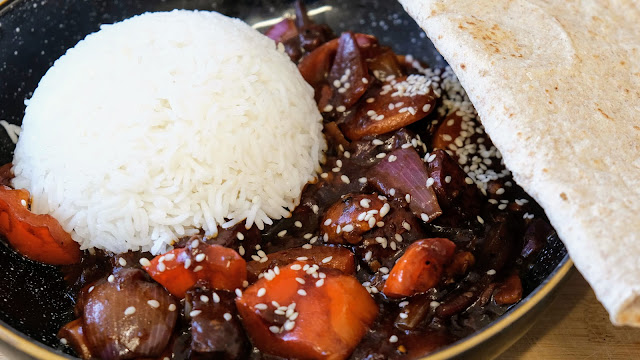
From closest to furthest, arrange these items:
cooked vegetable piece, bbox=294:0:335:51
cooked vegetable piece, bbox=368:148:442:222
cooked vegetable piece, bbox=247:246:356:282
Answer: cooked vegetable piece, bbox=247:246:356:282 → cooked vegetable piece, bbox=368:148:442:222 → cooked vegetable piece, bbox=294:0:335:51

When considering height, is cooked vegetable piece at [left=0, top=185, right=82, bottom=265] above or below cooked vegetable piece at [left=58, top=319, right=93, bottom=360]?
above

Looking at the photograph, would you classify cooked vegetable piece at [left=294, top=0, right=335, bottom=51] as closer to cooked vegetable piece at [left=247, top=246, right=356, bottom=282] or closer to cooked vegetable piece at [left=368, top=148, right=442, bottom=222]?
cooked vegetable piece at [left=368, top=148, right=442, bottom=222]

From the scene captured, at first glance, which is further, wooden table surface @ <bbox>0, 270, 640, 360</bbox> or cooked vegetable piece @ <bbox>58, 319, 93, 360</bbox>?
wooden table surface @ <bbox>0, 270, 640, 360</bbox>

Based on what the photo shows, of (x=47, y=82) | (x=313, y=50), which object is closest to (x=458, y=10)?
(x=313, y=50)

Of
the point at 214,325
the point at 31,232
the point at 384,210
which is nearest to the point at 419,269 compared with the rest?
the point at 384,210

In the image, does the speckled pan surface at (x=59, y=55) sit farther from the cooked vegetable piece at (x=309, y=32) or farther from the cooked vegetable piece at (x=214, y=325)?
the cooked vegetable piece at (x=214, y=325)

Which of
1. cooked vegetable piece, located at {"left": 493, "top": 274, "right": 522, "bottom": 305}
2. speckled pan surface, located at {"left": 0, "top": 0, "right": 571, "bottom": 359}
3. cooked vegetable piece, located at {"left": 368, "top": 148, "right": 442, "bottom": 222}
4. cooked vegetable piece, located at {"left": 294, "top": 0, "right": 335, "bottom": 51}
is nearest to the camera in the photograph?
speckled pan surface, located at {"left": 0, "top": 0, "right": 571, "bottom": 359}

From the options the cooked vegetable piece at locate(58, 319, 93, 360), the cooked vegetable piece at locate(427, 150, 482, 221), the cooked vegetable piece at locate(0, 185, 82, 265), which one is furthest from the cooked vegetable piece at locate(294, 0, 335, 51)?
the cooked vegetable piece at locate(58, 319, 93, 360)
